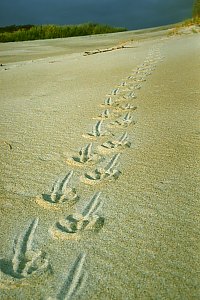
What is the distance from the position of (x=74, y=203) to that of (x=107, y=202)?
0.15 meters

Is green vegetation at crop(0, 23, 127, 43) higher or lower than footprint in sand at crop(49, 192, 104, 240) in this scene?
higher

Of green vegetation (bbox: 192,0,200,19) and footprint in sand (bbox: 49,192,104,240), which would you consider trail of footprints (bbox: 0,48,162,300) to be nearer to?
footprint in sand (bbox: 49,192,104,240)

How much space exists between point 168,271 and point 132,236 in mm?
207

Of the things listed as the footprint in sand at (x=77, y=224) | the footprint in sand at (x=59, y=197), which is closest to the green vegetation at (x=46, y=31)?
the footprint in sand at (x=59, y=197)

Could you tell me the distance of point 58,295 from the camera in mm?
1016

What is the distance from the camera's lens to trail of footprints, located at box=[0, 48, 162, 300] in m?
1.09

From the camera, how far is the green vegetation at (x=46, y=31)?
56.9 ft

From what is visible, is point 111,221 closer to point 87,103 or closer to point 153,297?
point 153,297

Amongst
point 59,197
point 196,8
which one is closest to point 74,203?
point 59,197

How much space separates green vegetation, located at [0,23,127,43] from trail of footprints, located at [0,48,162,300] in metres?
16.1

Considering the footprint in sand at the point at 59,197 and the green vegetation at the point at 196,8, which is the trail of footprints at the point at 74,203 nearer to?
the footprint in sand at the point at 59,197

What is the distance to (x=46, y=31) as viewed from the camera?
18.7 m

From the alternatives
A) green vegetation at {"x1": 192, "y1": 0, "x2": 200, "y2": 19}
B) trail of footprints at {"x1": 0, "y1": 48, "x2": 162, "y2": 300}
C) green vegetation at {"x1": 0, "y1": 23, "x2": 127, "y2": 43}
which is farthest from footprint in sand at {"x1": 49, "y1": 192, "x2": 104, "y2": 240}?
green vegetation at {"x1": 192, "y1": 0, "x2": 200, "y2": 19}

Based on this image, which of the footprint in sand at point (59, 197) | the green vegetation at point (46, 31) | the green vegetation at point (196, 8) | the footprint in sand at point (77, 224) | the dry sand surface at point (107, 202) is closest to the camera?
the dry sand surface at point (107, 202)
